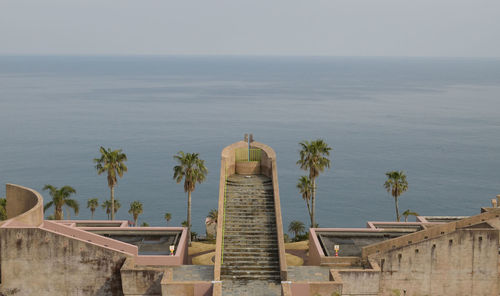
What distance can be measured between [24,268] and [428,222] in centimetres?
2680

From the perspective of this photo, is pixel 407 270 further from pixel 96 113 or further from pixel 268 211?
pixel 96 113

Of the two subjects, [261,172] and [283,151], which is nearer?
[261,172]

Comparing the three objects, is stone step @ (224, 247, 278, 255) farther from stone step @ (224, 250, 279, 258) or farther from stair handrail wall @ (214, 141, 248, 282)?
stair handrail wall @ (214, 141, 248, 282)

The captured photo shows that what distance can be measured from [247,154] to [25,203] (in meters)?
15.4

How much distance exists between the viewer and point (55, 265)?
33.6 metres

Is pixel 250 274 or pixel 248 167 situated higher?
pixel 248 167

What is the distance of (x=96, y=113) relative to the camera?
7170 inches

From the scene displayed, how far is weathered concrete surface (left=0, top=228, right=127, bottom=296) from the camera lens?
109ft

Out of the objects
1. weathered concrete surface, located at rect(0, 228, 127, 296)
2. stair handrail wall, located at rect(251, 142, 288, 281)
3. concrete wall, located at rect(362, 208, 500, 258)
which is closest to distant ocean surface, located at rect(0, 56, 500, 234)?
stair handrail wall, located at rect(251, 142, 288, 281)

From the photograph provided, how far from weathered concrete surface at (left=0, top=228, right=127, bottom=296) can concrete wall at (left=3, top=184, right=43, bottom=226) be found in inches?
70.1

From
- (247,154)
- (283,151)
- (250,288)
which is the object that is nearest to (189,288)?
(250,288)

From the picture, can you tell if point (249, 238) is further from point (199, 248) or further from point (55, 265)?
point (199, 248)

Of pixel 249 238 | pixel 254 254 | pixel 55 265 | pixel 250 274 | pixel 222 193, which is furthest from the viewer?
pixel 222 193

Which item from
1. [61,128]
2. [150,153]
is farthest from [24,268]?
[61,128]
